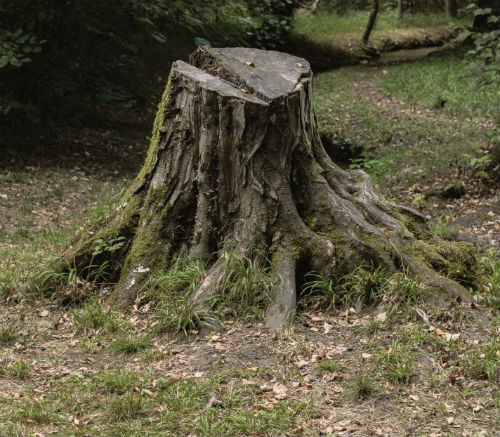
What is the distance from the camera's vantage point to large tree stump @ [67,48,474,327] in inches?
183

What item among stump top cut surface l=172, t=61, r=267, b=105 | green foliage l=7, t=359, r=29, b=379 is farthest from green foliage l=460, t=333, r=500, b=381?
green foliage l=7, t=359, r=29, b=379

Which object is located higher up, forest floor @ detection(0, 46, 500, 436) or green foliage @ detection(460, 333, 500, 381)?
green foliage @ detection(460, 333, 500, 381)

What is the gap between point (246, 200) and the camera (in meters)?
4.77

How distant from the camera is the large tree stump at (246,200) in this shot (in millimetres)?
4660

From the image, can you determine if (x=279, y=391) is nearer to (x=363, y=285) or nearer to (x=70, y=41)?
(x=363, y=285)

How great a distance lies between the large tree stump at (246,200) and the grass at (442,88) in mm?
6350

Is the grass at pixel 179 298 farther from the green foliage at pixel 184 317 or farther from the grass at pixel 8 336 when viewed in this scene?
the grass at pixel 8 336

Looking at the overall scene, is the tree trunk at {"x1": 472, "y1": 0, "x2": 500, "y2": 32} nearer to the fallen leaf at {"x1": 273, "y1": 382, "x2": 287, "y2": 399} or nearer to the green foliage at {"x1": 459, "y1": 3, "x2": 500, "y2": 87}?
the green foliage at {"x1": 459, "y1": 3, "x2": 500, "y2": 87}

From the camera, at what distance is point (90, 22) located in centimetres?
1026

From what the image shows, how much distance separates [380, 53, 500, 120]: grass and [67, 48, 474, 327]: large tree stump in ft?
20.8

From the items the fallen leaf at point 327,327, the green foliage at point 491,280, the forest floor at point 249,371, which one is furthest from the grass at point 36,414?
the green foliage at point 491,280

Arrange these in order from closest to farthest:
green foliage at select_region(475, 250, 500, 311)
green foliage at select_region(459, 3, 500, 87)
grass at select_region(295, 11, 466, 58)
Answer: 1. green foliage at select_region(475, 250, 500, 311)
2. green foliage at select_region(459, 3, 500, 87)
3. grass at select_region(295, 11, 466, 58)

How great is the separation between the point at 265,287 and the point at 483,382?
1.63 metres

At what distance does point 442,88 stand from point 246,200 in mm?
10425
